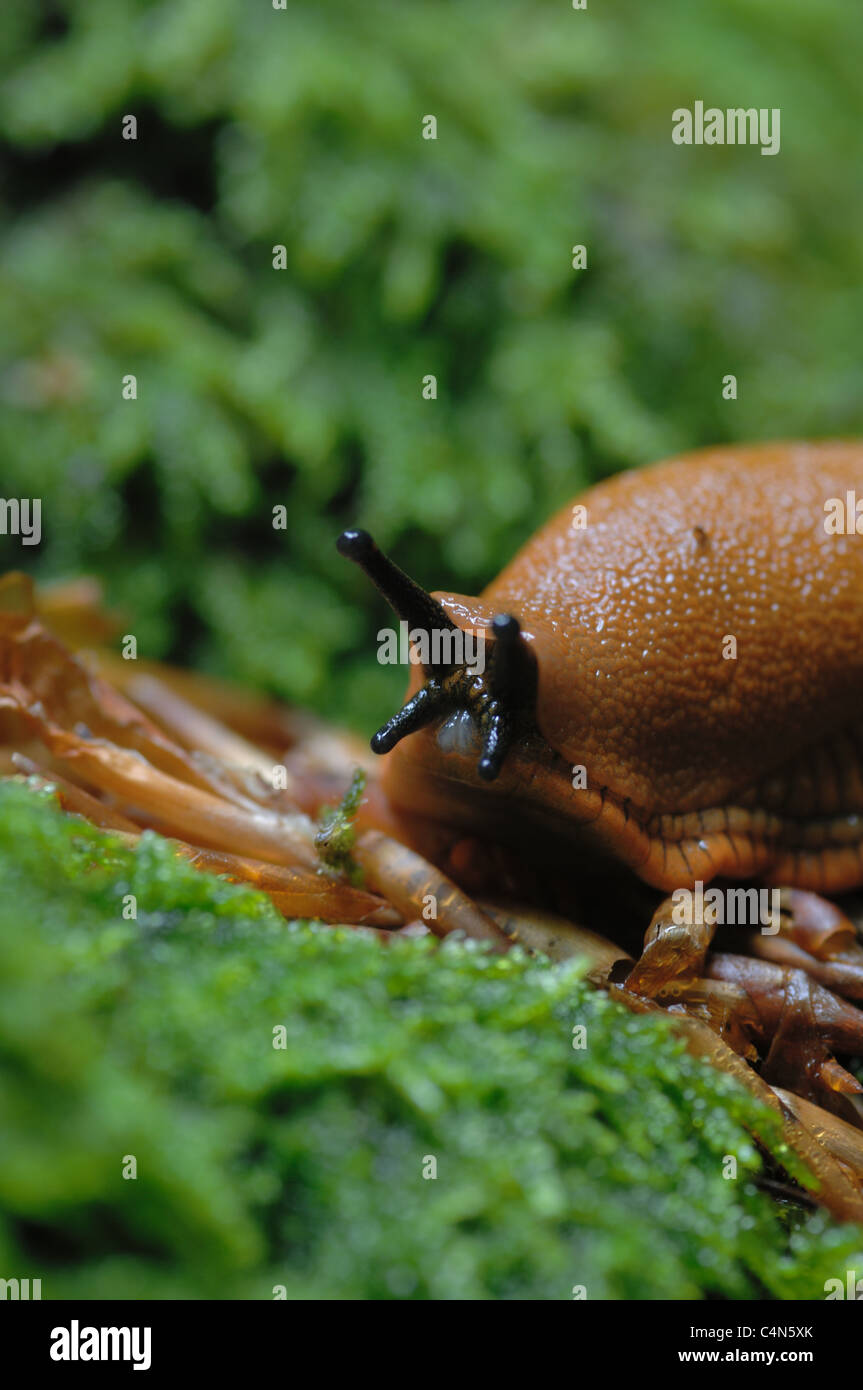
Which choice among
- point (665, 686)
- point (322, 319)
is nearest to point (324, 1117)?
point (665, 686)

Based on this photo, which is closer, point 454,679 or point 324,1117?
point 324,1117

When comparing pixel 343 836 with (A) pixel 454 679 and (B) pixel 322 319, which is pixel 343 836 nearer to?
(A) pixel 454 679

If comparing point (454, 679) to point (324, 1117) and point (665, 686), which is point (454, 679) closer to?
point (665, 686)

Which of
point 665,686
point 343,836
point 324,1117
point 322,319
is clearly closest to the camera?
point 324,1117

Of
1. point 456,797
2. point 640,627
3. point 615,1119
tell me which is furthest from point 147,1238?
point 640,627

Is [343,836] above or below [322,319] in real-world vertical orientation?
below

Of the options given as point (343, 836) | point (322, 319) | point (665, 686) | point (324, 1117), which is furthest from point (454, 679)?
point (322, 319)

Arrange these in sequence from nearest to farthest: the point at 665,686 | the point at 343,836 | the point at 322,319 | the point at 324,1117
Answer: the point at 324,1117 → the point at 343,836 → the point at 665,686 → the point at 322,319

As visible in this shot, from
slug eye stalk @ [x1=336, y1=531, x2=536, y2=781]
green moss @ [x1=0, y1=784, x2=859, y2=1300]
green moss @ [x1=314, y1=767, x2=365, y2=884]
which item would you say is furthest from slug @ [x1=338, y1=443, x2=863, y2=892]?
green moss @ [x1=0, y1=784, x2=859, y2=1300]

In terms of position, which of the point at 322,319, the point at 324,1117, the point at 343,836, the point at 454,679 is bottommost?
the point at 324,1117
